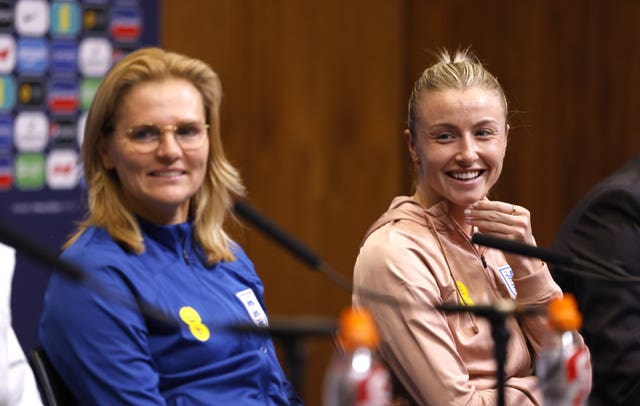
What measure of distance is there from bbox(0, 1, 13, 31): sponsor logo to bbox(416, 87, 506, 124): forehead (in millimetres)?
1849

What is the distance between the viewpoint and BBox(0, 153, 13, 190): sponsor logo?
12.1 ft

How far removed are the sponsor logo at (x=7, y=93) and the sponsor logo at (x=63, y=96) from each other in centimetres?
14

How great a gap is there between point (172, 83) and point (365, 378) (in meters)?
1.30

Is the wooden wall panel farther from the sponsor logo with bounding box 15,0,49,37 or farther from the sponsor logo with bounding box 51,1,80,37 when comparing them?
the sponsor logo with bounding box 15,0,49,37

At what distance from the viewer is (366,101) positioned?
4.89 metres

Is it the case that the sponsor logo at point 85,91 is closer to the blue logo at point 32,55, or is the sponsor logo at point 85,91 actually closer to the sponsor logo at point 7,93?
the blue logo at point 32,55

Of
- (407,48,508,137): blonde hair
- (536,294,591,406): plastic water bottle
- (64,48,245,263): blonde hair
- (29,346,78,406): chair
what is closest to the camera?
(536,294,591,406): plastic water bottle

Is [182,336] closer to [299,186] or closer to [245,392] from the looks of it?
[245,392]

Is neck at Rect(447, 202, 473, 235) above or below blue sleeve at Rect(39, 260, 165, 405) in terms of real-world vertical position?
above

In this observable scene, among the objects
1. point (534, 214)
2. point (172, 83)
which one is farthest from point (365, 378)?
point (534, 214)

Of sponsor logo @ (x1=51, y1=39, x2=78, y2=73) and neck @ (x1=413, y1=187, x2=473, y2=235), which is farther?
sponsor logo @ (x1=51, y1=39, x2=78, y2=73)

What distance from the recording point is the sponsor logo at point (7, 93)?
12.2 feet

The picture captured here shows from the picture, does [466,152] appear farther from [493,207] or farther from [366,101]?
[366,101]

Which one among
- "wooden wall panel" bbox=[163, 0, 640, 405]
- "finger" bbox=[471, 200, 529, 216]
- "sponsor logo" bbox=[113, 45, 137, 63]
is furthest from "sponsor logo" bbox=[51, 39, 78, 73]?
"finger" bbox=[471, 200, 529, 216]
